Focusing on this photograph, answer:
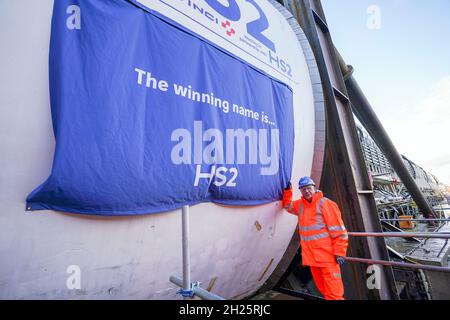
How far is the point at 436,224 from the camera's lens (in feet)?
41.5

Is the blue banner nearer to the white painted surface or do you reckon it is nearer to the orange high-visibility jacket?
the white painted surface

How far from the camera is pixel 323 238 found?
8.75 feet

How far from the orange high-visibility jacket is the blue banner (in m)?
0.56

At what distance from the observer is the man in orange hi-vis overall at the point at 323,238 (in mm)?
2572

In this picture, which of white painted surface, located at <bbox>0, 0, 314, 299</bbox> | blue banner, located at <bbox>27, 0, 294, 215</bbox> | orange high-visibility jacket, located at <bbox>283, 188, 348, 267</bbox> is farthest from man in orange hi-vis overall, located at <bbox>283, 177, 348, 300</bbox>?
white painted surface, located at <bbox>0, 0, 314, 299</bbox>

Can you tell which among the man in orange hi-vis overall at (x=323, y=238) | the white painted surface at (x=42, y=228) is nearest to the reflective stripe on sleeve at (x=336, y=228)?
the man in orange hi-vis overall at (x=323, y=238)

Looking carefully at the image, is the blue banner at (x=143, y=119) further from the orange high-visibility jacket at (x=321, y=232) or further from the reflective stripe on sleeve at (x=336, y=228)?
the reflective stripe on sleeve at (x=336, y=228)

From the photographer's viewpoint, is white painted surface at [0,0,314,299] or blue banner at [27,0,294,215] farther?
blue banner at [27,0,294,215]

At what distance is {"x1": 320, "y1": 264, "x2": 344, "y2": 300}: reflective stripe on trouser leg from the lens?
8.40ft

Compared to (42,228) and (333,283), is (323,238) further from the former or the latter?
(42,228)
